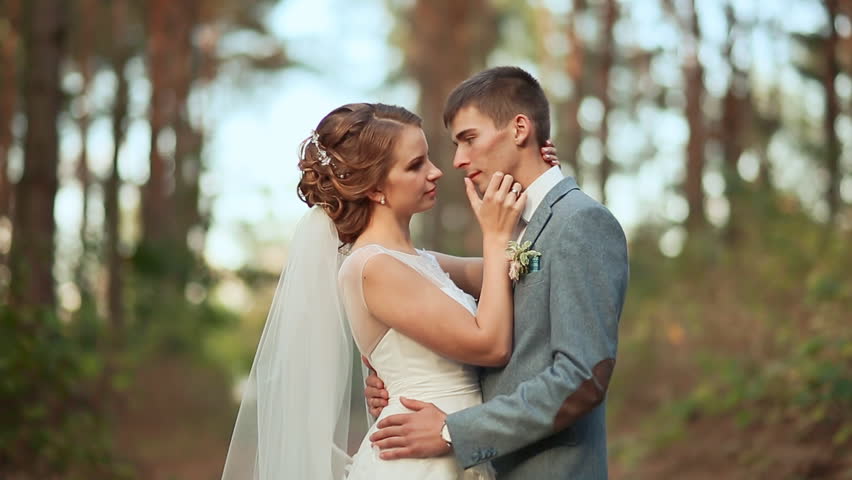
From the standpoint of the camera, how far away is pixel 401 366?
3.62m

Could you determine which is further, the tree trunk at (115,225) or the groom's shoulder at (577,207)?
the tree trunk at (115,225)

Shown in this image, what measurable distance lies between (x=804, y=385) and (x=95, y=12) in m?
21.0

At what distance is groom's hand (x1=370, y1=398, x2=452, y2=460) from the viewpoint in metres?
3.36

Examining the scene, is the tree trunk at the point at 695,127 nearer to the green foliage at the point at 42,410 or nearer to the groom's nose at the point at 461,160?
the green foliage at the point at 42,410

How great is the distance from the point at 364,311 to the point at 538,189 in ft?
2.49

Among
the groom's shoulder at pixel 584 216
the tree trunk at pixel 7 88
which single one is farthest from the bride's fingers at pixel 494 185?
the tree trunk at pixel 7 88

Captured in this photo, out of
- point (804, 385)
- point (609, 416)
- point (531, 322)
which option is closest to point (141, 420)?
point (609, 416)

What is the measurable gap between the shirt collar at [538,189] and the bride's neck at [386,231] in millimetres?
518

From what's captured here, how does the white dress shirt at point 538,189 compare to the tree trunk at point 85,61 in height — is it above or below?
below

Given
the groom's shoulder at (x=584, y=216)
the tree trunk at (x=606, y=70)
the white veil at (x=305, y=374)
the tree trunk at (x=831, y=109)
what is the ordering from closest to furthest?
the groom's shoulder at (x=584, y=216)
the white veil at (x=305, y=374)
the tree trunk at (x=831, y=109)
the tree trunk at (x=606, y=70)

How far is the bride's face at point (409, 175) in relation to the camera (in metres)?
3.71

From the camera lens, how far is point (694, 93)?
16781 millimetres

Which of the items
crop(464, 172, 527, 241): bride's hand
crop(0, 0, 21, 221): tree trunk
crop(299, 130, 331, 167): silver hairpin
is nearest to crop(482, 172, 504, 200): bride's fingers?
crop(464, 172, 527, 241): bride's hand

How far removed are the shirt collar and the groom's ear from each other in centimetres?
15
